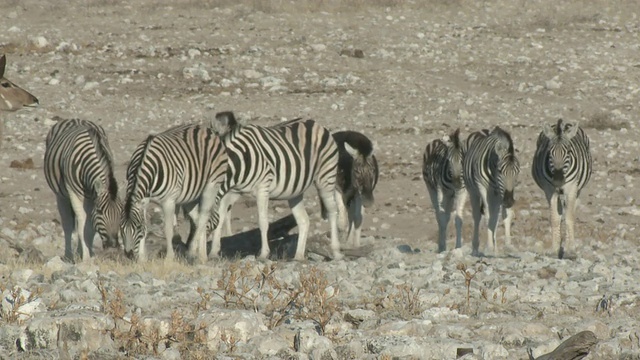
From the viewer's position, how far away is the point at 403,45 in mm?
33031

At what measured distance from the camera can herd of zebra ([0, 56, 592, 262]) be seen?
1317 cm

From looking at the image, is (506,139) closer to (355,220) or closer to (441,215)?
A: (441,215)

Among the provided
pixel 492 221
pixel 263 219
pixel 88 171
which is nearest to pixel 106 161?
pixel 88 171

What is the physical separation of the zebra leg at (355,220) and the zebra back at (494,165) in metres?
1.55

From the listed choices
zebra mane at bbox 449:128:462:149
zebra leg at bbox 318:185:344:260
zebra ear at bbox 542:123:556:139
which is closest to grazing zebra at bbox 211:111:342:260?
zebra leg at bbox 318:185:344:260

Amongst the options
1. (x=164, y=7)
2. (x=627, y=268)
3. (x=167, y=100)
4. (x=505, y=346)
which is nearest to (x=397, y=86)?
(x=167, y=100)

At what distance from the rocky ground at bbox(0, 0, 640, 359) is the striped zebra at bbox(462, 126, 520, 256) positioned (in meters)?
0.63

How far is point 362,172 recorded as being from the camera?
1700 centimetres

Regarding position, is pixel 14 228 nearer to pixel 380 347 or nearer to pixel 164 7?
pixel 380 347

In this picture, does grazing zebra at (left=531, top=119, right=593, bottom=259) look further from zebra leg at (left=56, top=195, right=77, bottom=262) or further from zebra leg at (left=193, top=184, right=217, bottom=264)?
zebra leg at (left=56, top=195, right=77, bottom=262)

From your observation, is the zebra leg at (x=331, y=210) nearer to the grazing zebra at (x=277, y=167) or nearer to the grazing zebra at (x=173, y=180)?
the grazing zebra at (x=277, y=167)

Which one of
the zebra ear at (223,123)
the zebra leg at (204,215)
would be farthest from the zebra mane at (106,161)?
the zebra ear at (223,123)

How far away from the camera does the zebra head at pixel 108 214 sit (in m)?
12.8

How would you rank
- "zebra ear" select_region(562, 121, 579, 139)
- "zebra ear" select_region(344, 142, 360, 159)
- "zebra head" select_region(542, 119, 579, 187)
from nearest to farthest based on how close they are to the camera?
"zebra head" select_region(542, 119, 579, 187), "zebra ear" select_region(562, 121, 579, 139), "zebra ear" select_region(344, 142, 360, 159)
